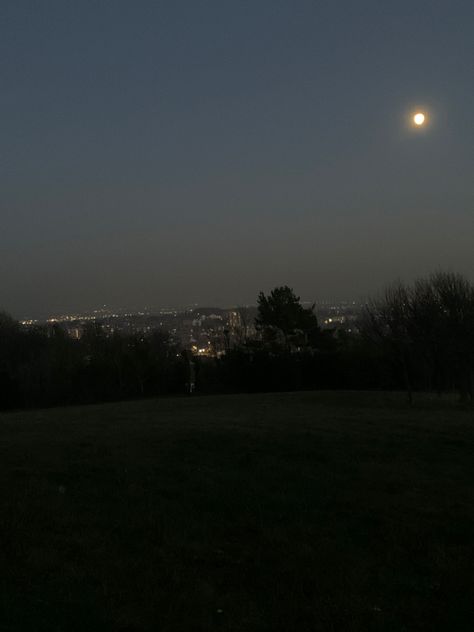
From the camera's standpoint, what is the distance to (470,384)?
108ft

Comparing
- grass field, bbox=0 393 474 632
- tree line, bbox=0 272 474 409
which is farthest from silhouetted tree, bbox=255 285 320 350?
grass field, bbox=0 393 474 632

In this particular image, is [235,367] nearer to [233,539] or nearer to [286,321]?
[286,321]

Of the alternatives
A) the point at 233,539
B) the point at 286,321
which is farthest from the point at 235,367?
the point at 233,539

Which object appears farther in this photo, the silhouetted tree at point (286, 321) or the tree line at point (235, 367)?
the silhouetted tree at point (286, 321)

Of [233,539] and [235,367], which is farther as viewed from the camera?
[235,367]

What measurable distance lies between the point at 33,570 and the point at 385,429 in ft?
39.1

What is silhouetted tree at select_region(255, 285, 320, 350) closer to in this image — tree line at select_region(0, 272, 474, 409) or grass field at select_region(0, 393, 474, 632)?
tree line at select_region(0, 272, 474, 409)

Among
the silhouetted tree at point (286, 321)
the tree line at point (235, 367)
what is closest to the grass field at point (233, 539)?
the tree line at point (235, 367)

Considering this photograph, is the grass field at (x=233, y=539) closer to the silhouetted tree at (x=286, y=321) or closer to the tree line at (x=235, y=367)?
the tree line at (x=235, y=367)

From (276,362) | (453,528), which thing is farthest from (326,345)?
(453,528)

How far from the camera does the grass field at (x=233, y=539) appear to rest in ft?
16.7

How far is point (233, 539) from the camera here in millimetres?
6691

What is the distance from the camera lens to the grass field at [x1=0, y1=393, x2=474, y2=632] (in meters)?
5.08

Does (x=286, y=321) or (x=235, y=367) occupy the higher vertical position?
(x=286, y=321)
